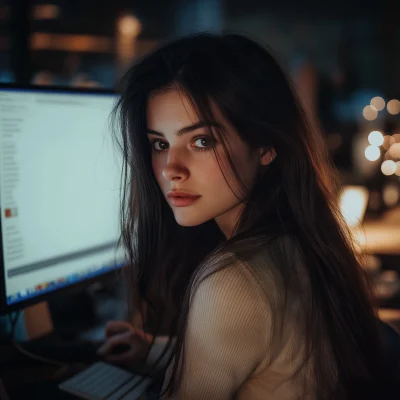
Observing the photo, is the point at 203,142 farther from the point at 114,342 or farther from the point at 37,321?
the point at 37,321

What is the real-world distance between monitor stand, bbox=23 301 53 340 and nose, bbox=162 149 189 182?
495 mm

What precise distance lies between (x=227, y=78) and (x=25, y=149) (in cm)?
41

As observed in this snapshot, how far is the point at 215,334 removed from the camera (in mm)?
717

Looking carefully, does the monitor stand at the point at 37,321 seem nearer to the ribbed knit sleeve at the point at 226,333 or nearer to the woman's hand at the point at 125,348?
the woman's hand at the point at 125,348

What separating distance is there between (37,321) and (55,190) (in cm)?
33

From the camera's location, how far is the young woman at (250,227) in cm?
73

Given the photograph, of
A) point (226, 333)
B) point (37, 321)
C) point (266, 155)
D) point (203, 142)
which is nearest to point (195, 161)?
point (203, 142)

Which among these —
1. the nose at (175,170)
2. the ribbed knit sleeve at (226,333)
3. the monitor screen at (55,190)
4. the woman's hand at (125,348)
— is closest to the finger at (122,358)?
the woman's hand at (125,348)

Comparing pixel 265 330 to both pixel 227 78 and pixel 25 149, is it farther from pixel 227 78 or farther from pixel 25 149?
pixel 25 149

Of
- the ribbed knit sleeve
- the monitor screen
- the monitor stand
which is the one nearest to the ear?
the ribbed knit sleeve

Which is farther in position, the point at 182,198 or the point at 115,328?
the point at 115,328

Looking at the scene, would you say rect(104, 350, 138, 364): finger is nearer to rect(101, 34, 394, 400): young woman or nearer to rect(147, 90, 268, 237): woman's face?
rect(101, 34, 394, 400): young woman

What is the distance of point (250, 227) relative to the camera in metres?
0.89

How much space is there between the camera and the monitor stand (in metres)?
1.10
